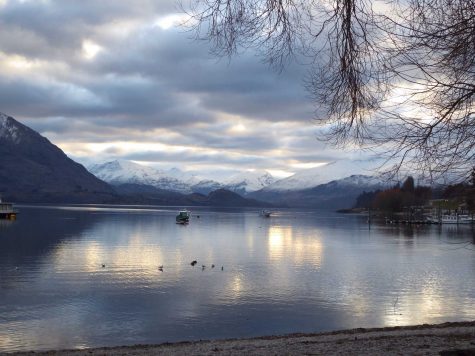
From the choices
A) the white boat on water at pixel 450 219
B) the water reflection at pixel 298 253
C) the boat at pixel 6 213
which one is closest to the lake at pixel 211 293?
the water reflection at pixel 298 253

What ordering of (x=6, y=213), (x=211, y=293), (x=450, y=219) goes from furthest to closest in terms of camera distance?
1. (x=450, y=219)
2. (x=6, y=213)
3. (x=211, y=293)

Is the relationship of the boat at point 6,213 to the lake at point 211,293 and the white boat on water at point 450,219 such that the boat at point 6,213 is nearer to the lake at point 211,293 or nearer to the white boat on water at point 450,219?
the lake at point 211,293

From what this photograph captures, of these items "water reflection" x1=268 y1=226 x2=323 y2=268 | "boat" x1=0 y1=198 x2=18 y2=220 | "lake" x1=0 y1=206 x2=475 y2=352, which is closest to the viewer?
"lake" x1=0 y1=206 x2=475 y2=352

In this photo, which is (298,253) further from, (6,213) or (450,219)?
(450,219)

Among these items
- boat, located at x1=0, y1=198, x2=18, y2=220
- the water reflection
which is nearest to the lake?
the water reflection

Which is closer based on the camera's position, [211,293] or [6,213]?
[211,293]

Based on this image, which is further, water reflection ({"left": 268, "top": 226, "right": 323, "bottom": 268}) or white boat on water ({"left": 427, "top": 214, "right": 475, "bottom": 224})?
white boat on water ({"left": 427, "top": 214, "right": 475, "bottom": 224})

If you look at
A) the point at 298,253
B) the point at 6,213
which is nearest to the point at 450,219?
the point at 298,253

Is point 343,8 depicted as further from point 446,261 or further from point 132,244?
point 132,244

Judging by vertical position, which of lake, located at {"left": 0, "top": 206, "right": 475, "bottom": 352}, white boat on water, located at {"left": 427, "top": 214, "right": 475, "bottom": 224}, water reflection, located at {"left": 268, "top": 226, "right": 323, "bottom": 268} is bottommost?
lake, located at {"left": 0, "top": 206, "right": 475, "bottom": 352}

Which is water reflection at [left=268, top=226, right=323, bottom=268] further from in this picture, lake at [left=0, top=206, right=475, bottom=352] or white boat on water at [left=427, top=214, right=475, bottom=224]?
white boat on water at [left=427, top=214, right=475, bottom=224]

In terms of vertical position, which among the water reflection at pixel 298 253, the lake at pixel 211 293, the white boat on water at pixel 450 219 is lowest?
the lake at pixel 211 293

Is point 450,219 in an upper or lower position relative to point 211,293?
upper

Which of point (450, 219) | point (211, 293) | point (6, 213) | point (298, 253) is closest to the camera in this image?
point (211, 293)
